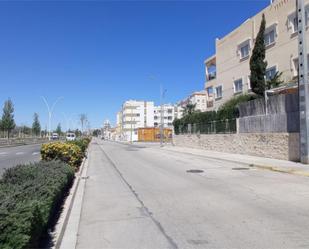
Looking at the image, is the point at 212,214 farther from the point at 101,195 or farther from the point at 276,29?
the point at 276,29

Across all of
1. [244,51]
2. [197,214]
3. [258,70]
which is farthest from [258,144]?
[197,214]

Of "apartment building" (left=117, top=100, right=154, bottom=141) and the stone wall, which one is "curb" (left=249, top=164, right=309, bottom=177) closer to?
the stone wall

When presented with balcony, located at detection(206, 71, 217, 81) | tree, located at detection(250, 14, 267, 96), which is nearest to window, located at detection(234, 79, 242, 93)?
balcony, located at detection(206, 71, 217, 81)

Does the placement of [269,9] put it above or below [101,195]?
above

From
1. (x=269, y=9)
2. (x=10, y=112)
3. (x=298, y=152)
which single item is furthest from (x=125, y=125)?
(x=298, y=152)

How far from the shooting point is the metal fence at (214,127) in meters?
32.0

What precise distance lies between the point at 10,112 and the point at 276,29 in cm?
6360

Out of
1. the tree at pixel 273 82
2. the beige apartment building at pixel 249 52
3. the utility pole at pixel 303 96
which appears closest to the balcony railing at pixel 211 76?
the beige apartment building at pixel 249 52

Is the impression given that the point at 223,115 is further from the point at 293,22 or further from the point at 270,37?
the point at 293,22

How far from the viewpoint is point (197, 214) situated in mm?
8500

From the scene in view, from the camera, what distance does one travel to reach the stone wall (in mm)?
22069

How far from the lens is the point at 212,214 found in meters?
8.45

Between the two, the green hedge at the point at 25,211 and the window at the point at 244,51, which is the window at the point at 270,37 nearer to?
the window at the point at 244,51

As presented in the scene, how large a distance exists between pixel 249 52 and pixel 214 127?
29.0 feet
